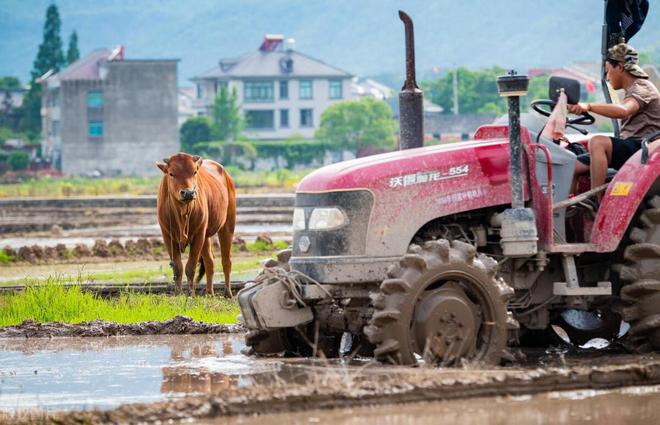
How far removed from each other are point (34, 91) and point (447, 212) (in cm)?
15432

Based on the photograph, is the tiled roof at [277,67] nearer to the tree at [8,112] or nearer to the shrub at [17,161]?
the tree at [8,112]

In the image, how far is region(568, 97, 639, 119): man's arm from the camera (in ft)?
38.4

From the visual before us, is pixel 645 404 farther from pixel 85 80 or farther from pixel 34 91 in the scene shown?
pixel 34 91

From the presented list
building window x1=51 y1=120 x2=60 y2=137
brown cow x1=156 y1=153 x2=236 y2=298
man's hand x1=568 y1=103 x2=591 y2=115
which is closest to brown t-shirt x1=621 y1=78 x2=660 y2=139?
man's hand x1=568 y1=103 x2=591 y2=115

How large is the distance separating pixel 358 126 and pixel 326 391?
431 feet

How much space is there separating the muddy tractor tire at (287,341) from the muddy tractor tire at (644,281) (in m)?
2.55

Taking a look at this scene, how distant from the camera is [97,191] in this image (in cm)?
7219

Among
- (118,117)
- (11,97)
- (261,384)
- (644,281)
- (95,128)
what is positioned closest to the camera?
(261,384)

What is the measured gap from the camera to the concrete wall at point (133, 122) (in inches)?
5399

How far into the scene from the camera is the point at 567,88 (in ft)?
38.6

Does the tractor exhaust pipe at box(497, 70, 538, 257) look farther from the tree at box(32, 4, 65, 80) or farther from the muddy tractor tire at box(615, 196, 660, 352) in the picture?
the tree at box(32, 4, 65, 80)

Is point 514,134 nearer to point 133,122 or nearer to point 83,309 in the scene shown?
point 83,309

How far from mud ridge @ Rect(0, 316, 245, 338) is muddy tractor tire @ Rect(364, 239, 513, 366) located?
4036 millimetres

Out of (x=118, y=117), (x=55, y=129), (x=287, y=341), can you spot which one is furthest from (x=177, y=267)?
(x=55, y=129)
